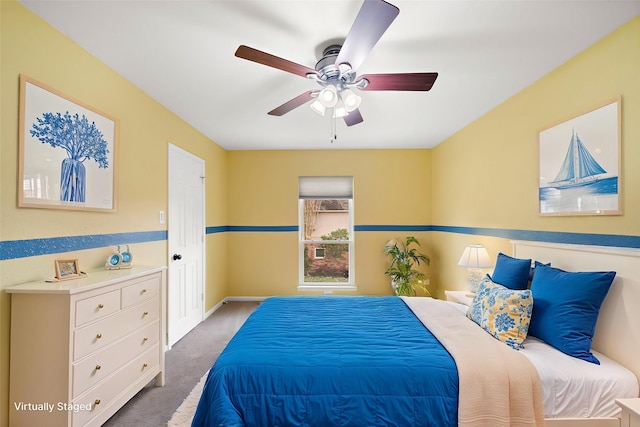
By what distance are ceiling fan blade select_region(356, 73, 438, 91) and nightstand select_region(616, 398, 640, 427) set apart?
1.87 m

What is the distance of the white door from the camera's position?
3.28 m

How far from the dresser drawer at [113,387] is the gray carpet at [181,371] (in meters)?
0.20

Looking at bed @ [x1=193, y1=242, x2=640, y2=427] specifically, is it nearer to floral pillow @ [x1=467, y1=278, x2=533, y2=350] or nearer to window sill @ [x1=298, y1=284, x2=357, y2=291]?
floral pillow @ [x1=467, y1=278, x2=533, y2=350]

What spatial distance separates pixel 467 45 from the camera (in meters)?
2.00

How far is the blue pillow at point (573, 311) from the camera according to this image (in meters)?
1.74

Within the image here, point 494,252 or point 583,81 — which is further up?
point 583,81

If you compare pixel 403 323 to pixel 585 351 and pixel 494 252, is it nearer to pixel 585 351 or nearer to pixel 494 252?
pixel 585 351

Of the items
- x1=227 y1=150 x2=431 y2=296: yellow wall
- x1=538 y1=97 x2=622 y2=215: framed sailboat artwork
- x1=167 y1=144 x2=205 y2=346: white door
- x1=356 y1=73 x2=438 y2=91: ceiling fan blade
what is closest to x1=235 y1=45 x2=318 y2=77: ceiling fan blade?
x1=356 y1=73 x2=438 y2=91: ceiling fan blade

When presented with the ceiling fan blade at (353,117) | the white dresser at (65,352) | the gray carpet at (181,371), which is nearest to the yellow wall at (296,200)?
the gray carpet at (181,371)

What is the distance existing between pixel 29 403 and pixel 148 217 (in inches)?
61.0

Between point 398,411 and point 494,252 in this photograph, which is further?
point 494,252

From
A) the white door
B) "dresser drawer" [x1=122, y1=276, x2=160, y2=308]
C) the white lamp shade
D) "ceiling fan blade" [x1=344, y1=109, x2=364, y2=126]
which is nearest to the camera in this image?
"dresser drawer" [x1=122, y1=276, x2=160, y2=308]

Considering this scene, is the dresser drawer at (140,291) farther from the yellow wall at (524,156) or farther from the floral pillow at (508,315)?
the yellow wall at (524,156)

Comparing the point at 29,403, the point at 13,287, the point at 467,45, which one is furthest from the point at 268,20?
the point at 29,403
